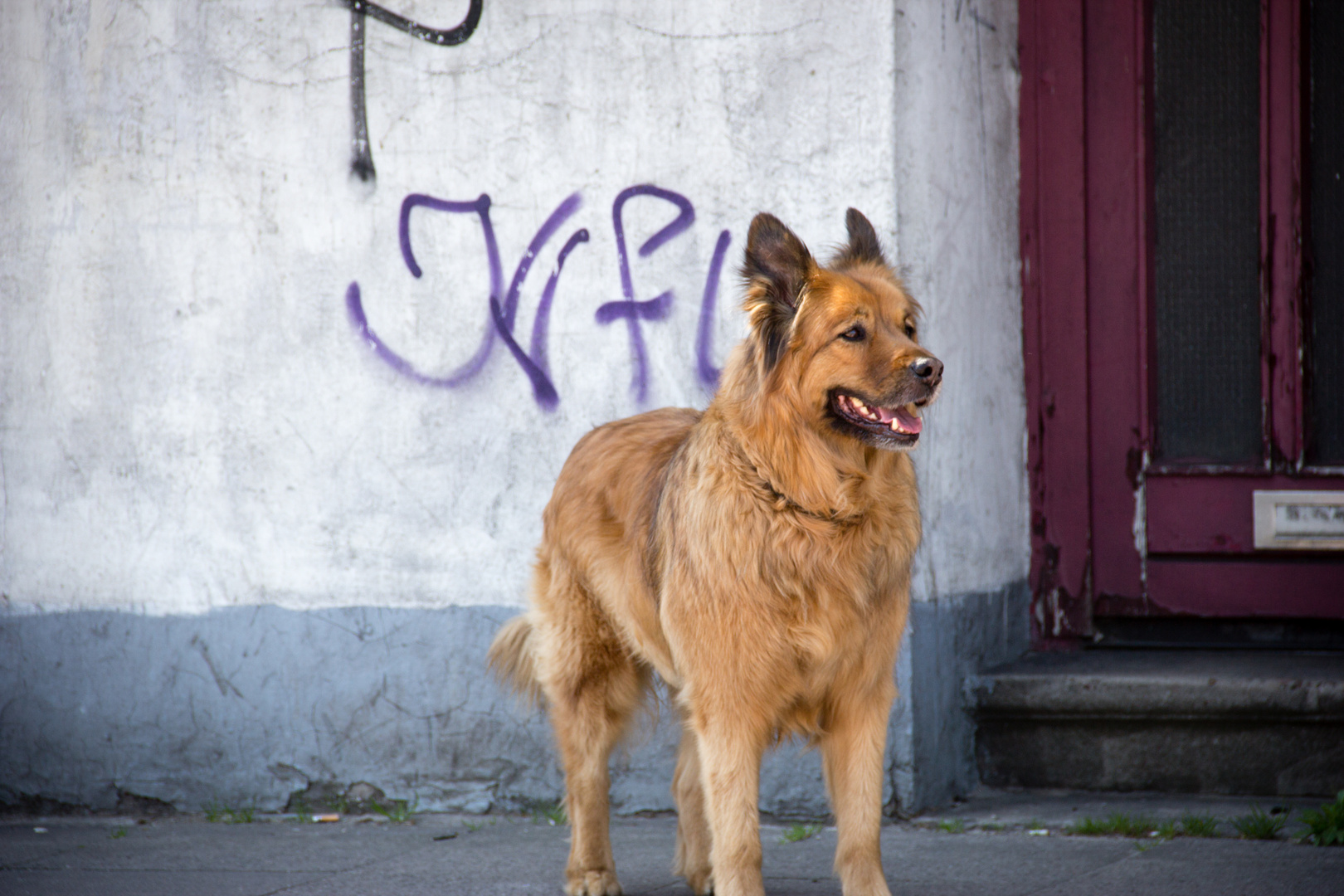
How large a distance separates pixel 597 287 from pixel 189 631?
208 centimetres

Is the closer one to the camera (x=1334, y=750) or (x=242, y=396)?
(x=1334, y=750)

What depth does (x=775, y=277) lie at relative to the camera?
339cm

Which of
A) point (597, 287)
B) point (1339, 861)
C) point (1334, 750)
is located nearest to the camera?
point (1339, 861)

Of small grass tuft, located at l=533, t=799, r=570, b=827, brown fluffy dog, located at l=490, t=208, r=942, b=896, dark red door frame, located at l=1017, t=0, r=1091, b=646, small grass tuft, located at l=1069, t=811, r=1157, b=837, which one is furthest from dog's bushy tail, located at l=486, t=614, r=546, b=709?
dark red door frame, located at l=1017, t=0, r=1091, b=646

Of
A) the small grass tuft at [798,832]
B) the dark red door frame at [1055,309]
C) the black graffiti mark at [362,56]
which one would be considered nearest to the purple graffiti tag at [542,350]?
the black graffiti mark at [362,56]

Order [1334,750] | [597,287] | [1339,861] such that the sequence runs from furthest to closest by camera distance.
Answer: [597,287], [1334,750], [1339,861]

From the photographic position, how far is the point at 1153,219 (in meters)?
5.02

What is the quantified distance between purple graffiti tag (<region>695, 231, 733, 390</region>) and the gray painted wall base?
117 centimetres

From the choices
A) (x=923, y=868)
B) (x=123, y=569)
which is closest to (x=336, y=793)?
(x=123, y=569)

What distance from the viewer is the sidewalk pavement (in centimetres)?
382

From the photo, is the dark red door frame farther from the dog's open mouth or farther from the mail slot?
the dog's open mouth

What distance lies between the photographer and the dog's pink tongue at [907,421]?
3271 millimetres

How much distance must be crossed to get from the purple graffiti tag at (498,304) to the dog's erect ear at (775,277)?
1.55 meters

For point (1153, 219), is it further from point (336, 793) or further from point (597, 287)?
point (336, 793)
